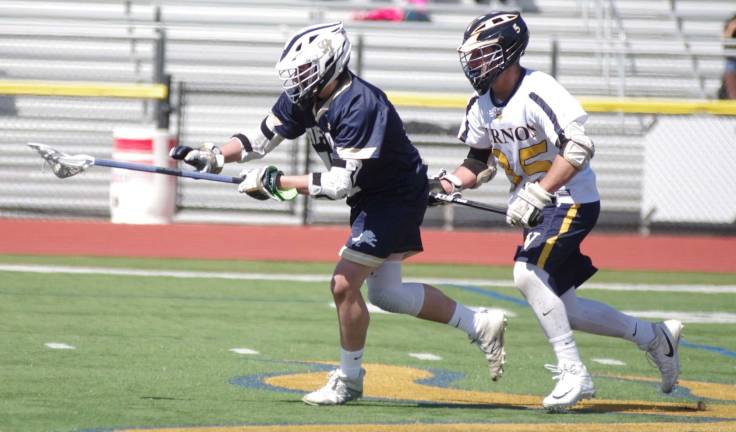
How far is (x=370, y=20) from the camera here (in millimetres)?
17953

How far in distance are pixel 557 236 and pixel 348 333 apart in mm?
1028

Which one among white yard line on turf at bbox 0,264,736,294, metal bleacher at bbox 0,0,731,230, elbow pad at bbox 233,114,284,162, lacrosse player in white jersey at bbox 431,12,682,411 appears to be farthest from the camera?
metal bleacher at bbox 0,0,731,230

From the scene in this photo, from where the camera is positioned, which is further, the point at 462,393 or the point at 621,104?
the point at 621,104

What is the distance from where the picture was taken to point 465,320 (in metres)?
6.12

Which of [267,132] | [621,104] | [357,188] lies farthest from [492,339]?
[621,104]

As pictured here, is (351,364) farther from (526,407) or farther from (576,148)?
Result: (576,148)

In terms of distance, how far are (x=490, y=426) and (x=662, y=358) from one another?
121cm

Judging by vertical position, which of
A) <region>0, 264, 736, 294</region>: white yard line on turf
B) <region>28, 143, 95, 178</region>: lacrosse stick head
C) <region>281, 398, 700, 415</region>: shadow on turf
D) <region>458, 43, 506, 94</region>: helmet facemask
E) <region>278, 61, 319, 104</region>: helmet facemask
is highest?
<region>458, 43, 506, 94</region>: helmet facemask

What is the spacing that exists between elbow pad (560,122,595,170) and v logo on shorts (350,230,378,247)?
0.91 metres

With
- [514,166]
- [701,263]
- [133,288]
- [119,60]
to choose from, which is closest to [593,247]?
[701,263]

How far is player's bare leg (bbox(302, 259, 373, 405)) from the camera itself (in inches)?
229

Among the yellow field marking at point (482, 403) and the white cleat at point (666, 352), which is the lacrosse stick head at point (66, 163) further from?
the white cleat at point (666, 352)

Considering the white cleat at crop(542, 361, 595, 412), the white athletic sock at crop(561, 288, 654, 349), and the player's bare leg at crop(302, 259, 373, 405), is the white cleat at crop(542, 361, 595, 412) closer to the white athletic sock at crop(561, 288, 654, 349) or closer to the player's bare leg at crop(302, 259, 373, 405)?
the white athletic sock at crop(561, 288, 654, 349)

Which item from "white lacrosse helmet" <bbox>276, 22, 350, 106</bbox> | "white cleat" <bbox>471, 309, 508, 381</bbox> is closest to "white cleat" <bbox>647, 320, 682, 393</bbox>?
"white cleat" <bbox>471, 309, 508, 381</bbox>
